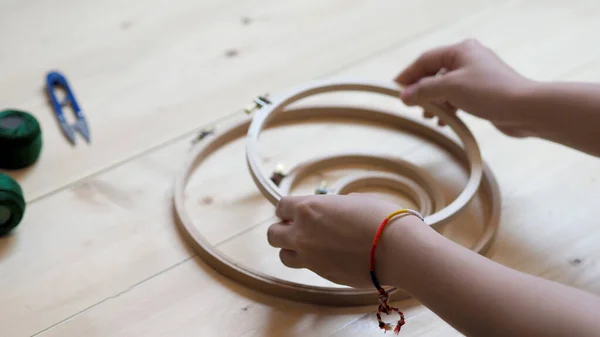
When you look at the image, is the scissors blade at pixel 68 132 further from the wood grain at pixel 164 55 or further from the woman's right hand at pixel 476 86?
the woman's right hand at pixel 476 86

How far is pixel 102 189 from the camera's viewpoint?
887 millimetres

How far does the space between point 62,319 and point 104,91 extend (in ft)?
1.24

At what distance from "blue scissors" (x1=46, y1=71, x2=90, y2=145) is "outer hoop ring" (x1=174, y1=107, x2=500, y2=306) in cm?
16

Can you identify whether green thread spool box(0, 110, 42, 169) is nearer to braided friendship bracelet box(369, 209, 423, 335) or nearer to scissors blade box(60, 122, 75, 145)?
scissors blade box(60, 122, 75, 145)

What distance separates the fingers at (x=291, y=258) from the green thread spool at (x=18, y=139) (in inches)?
13.9

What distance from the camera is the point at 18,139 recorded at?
86 centimetres

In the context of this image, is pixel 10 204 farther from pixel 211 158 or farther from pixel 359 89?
pixel 359 89

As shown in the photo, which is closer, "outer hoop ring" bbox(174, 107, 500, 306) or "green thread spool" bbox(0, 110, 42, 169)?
"outer hoop ring" bbox(174, 107, 500, 306)


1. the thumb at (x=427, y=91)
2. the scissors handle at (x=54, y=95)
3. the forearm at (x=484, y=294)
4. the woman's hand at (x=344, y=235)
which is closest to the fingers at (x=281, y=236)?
the woman's hand at (x=344, y=235)

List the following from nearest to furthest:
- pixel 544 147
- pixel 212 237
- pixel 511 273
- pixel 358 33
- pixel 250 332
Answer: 1. pixel 511 273
2. pixel 250 332
3. pixel 212 237
4. pixel 544 147
5. pixel 358 33

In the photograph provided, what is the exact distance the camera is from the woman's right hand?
81cm

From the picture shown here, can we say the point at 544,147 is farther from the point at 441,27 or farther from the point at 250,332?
the point at 250,332

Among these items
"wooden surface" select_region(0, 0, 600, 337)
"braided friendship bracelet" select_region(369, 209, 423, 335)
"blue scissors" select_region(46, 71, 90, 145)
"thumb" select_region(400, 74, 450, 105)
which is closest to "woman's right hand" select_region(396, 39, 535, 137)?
"thumb" select_region(400, 74, 450, 105)

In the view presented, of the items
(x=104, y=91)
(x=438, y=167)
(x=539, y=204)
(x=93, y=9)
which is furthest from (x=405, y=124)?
(x=93, y=9)
